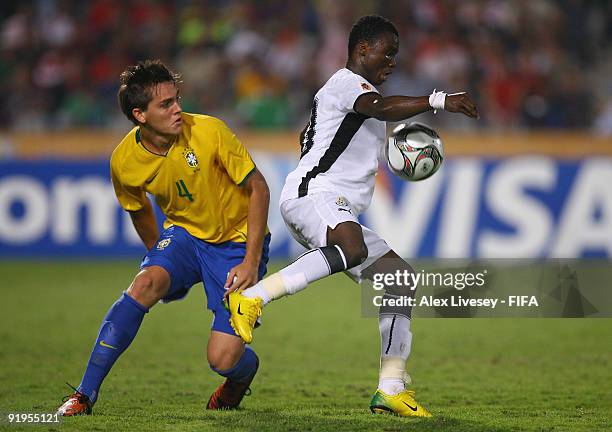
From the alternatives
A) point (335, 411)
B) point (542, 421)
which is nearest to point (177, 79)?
point (335, 411)

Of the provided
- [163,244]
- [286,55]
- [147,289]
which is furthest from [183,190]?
[286,55]

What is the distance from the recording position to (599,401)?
6.01 meters

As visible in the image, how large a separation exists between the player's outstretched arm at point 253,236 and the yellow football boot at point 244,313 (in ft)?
0.39

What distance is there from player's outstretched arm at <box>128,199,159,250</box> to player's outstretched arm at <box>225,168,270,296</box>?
0.65m

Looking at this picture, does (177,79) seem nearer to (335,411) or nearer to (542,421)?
(335,411)

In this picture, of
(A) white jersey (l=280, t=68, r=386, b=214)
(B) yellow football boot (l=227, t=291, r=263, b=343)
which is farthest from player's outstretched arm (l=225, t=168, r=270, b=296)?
(A) white jersey (l=280, t=68, r=386, b=214)

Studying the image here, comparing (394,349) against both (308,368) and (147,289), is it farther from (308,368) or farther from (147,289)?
(308,368)

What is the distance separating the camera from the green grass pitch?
543cm

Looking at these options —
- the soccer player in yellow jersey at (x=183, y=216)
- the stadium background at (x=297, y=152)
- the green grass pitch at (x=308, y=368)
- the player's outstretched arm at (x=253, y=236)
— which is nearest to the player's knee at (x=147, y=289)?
the soccer player in yellow jersey at (x=183, y=216)

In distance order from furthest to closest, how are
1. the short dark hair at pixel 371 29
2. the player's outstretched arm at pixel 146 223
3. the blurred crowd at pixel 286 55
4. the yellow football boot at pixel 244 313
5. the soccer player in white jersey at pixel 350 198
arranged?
1. the blurred crowd at pixel 286 55
2. the player's outstretched arm at pixel 146 223
3. the short dark hair at pixel 371 29
4. the soccer player in white jersey at pixel 350 198
5. the yellow football boot at pixel 244 313

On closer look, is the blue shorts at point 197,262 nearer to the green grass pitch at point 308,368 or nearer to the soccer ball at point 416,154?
the green grass pitch at point 308,368

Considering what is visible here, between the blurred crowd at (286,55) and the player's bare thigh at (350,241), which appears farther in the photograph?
the blurred crowd at (286,55)

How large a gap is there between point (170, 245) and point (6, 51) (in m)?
10.7

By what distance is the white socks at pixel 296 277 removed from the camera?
5.40 meters
